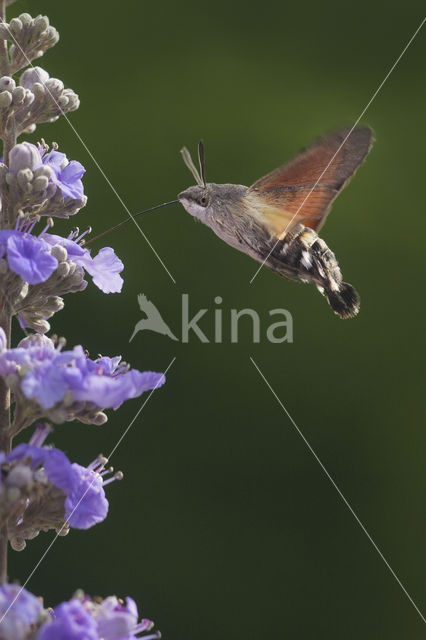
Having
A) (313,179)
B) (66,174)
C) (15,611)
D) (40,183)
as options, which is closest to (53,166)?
(66,174)

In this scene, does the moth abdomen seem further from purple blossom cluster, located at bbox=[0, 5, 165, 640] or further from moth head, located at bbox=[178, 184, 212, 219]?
purple blossom cluster, located at bbox=[0, 5, 165, 640]

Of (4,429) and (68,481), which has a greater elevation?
(68,481)

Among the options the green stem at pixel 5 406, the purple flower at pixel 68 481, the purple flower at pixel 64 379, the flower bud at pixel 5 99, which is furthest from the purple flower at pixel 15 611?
the flower bud at pixel 5 99

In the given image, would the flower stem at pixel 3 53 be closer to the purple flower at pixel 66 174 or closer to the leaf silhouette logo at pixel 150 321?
the purple flower at pixel 66 174

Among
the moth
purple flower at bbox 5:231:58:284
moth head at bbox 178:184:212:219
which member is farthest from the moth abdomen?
purple flower at bbox 5:231:58:284

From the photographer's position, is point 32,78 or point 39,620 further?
point 32,78
